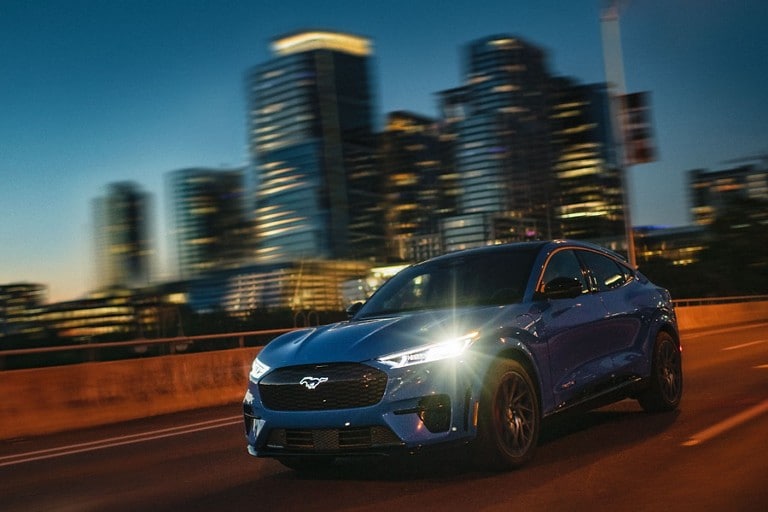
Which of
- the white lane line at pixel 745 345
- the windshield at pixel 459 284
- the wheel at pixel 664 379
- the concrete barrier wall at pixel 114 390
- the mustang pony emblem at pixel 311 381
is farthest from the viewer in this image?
the white lane line at pixel 745 345

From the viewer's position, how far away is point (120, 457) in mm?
9617

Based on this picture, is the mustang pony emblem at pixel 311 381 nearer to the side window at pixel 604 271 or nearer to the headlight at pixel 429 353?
the headlight at pixel 429 353

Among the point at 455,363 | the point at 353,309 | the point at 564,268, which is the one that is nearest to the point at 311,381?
the point at 455,363

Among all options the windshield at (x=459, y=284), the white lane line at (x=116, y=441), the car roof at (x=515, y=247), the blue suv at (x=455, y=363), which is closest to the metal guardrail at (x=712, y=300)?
the white lane line at (x=116, y=441)

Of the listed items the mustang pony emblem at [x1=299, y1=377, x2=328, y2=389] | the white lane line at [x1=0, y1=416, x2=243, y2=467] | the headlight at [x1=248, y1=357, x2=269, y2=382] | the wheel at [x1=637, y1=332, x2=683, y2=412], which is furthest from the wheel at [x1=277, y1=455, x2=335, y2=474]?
the white lane line at [x1=0, y1=416, x2=243, y2=467]

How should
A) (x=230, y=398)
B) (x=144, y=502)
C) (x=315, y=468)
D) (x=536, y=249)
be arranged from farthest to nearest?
1. (x=230, y=398)
2. (x=536, y=249)
3. (x=315, y=468)
4. (x=144, y=502)

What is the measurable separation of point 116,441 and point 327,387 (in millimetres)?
5728

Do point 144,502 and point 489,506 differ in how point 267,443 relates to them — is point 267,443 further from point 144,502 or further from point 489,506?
point 489,506

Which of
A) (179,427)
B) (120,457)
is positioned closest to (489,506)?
(120,457)

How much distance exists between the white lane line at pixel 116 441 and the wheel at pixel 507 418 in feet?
17.8

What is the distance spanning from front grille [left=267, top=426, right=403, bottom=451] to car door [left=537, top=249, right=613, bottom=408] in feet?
5.42

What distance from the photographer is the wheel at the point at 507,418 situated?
21.2 feet

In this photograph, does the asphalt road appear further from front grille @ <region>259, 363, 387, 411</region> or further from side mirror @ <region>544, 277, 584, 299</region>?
side mirror @ <region>544, 277, 584, 299</region>

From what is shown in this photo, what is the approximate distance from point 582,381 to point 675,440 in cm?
89
